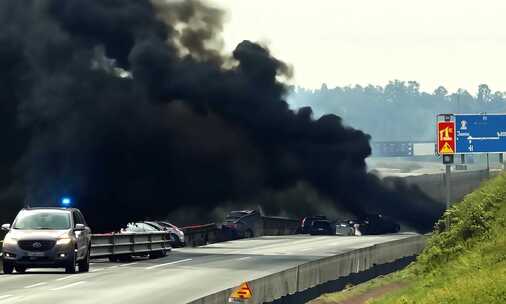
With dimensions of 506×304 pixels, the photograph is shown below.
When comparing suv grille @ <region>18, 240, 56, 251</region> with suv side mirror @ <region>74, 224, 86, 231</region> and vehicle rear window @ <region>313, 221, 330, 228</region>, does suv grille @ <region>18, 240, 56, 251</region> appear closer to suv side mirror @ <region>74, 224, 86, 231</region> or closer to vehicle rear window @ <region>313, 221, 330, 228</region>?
suv side mirror @ <region>74, 224, 86, 231</region>

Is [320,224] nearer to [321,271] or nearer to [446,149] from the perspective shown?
[446,149]

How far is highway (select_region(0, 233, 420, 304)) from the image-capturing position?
79.9 feet

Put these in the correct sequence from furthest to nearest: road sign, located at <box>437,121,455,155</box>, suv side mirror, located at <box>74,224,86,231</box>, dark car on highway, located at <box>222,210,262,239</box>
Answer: dark car on highway, located at <box>222,210,262,239</box> → road sign, located at <box>437,121,455,155</box> → suv side mirror, located at <box>74,224,86,231</box>

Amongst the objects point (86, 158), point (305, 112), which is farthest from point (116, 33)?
point (305, 112)

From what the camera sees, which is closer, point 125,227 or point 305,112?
point 125,227

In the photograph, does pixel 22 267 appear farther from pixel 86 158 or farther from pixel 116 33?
pixel 116 33

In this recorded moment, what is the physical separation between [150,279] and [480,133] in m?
27.3

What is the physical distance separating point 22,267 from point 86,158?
Answer: 23052 mm

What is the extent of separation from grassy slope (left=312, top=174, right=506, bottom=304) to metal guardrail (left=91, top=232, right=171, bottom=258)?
9.08 m

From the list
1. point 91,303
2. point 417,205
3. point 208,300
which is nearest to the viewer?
point 208,300

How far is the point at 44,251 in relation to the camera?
1190 inches

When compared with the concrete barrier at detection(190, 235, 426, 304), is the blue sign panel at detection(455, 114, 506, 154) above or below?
above

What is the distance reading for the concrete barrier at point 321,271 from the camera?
1780cm

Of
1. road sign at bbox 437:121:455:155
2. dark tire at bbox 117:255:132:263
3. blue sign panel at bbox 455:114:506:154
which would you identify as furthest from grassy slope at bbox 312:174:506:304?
blue sign panel at bbox 455:114:506:154
